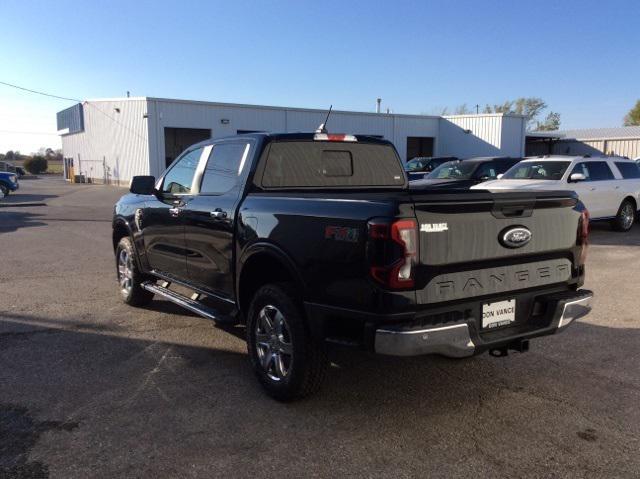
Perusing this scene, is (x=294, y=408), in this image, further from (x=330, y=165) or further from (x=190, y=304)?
(x=330, y=165)

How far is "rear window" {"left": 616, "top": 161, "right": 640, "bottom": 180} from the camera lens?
13438mm

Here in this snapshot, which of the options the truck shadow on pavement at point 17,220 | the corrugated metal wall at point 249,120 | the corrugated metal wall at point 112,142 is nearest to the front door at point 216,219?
the truck shadow on pavement at point 17,220

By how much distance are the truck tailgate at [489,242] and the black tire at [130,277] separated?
422 centimetres

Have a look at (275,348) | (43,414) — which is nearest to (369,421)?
(275,348)

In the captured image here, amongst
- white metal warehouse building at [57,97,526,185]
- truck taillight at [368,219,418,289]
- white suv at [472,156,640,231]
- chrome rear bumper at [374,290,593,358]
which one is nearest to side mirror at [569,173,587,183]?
white suv at [472,156,640,231]

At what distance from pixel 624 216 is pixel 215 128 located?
25.3 metres

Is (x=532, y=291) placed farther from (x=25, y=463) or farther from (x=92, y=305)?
(x=92, y=305)

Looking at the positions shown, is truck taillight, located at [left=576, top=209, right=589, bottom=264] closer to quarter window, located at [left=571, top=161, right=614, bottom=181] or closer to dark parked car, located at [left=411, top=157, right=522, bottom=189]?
quarter window, located at [left=571, top=161, right=614, bottom=181]

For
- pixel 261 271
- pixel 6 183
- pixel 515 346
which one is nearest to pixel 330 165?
pixel 261 271

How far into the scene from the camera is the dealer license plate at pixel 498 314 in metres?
3.58

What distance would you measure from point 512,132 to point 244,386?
3642 centimetres

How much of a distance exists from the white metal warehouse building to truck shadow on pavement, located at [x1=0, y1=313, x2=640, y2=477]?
82.5 ft

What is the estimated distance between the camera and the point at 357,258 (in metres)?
3.32

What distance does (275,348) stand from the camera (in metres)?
4.09
